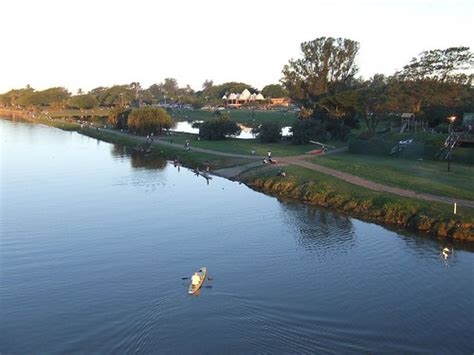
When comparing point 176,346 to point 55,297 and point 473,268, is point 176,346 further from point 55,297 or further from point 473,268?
point 473,268

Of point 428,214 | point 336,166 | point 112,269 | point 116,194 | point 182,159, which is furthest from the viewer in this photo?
point 182,159

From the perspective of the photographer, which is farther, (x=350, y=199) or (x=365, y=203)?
(x=350, y=199)

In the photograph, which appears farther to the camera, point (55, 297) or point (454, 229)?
point (454, 229)

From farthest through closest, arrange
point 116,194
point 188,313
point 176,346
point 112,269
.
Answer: point 116,194 → point 112,269 → point 188,313 → point 176,346

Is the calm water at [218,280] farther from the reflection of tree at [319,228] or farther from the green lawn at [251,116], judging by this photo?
the green lawn at [251,116]

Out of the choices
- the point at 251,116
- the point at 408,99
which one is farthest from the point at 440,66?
the point at 251,116

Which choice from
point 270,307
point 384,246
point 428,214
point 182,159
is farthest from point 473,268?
point 182,159

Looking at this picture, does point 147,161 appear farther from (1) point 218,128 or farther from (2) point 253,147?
(1) point 218,128

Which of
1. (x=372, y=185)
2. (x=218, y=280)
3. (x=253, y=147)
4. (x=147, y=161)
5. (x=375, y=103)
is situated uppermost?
(x=375, y=103)
